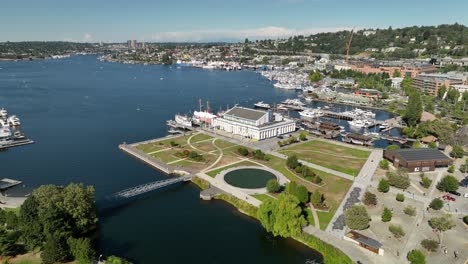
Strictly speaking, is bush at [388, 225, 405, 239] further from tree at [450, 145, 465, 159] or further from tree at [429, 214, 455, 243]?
tree at [450, 145, 465, 159]

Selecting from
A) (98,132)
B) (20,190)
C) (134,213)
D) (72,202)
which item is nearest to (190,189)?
(134,213)

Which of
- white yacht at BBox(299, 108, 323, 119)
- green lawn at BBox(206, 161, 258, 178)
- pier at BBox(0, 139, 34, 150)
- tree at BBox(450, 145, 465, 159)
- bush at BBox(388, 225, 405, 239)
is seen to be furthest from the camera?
white yacht at BBox(299, 108, 323, 119)

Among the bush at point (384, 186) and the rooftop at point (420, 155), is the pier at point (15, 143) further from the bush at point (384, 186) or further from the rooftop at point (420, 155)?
the rooftop at point (420, 155)

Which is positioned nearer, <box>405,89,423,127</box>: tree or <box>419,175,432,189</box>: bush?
<box>419,175,432,189</box>: bush

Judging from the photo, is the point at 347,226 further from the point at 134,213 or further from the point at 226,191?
the point at 134,213

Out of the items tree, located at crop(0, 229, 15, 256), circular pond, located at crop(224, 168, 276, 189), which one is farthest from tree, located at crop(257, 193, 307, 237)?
tree, located at crop(0, 229, 15, 256)
